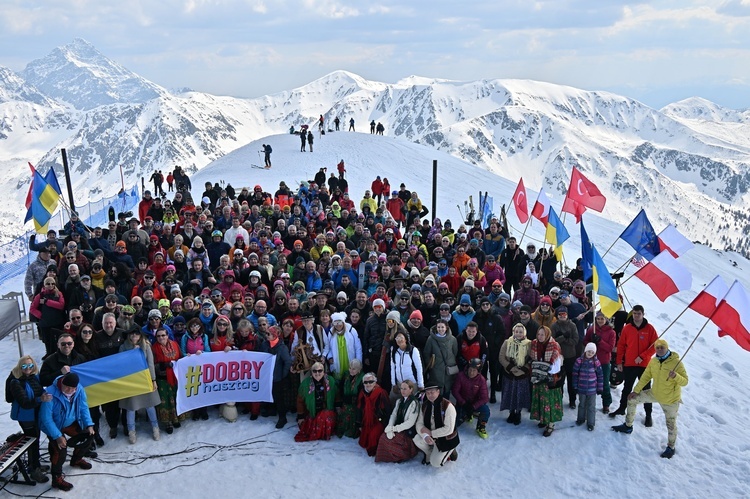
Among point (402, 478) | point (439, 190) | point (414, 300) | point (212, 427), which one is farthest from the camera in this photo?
point (439, 190)

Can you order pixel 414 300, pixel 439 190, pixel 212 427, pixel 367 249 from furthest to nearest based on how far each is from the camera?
pixel 439 190 → pixel 367 249 → pixel 414 300 → pixel 212 427

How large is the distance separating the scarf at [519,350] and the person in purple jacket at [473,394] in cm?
58

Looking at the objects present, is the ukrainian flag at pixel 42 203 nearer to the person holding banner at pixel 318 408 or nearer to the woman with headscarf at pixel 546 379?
the person holding banner at pixel 318 408

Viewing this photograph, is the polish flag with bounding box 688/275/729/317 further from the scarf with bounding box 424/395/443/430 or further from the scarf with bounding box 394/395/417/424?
the scarf with bounding box 394/395/417/424

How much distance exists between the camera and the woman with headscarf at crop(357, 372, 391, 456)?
342 inches

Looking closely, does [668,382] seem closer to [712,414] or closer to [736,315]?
[736,315]

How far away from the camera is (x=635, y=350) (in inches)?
376

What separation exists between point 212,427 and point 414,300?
4043 mm

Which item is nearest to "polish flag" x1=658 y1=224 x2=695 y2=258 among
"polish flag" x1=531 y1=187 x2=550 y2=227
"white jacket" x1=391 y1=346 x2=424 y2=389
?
"polish flag" x1=531 y1=187 x2=550 y2=227

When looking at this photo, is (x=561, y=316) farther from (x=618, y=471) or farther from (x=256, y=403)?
(x=256, y=403)

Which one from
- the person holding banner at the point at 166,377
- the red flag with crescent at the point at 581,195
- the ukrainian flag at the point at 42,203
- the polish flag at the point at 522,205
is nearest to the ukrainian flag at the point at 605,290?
the red flag with crescent at the point at 581,195

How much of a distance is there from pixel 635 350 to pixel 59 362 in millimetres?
8951

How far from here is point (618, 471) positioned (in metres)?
8.28

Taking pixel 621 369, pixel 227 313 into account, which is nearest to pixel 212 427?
pixel 227 313
